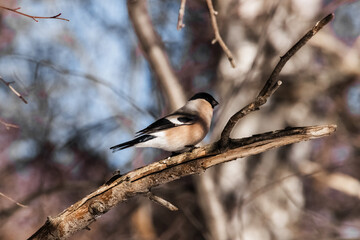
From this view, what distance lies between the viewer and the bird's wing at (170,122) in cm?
242

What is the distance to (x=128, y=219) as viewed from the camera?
5.05 metres

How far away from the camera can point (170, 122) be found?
249cm

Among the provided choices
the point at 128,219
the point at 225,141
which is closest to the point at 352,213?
the point at 128,219

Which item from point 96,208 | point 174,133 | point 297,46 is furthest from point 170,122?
point 297,46

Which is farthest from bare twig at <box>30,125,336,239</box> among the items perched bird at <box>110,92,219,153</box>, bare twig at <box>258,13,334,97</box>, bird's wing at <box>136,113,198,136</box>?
bird's wing at <box>136,113,198,136</box>

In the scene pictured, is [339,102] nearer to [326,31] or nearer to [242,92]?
[326,31]

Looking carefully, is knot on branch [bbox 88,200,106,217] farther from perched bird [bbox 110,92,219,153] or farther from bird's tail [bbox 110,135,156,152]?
perched bird [bbox 110,92,219,153]

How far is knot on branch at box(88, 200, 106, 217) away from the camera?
1.68 meters

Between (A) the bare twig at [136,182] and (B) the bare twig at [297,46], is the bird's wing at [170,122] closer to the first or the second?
(A) the bare twig at [136,182]

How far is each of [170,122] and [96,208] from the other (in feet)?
3.13

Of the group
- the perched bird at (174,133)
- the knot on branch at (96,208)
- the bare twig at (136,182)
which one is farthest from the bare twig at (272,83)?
the perched bird at (174,133)

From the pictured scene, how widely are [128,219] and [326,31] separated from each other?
353cm

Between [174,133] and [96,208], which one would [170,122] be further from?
[96,208]

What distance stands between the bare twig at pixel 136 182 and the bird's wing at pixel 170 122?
2.14 feet
